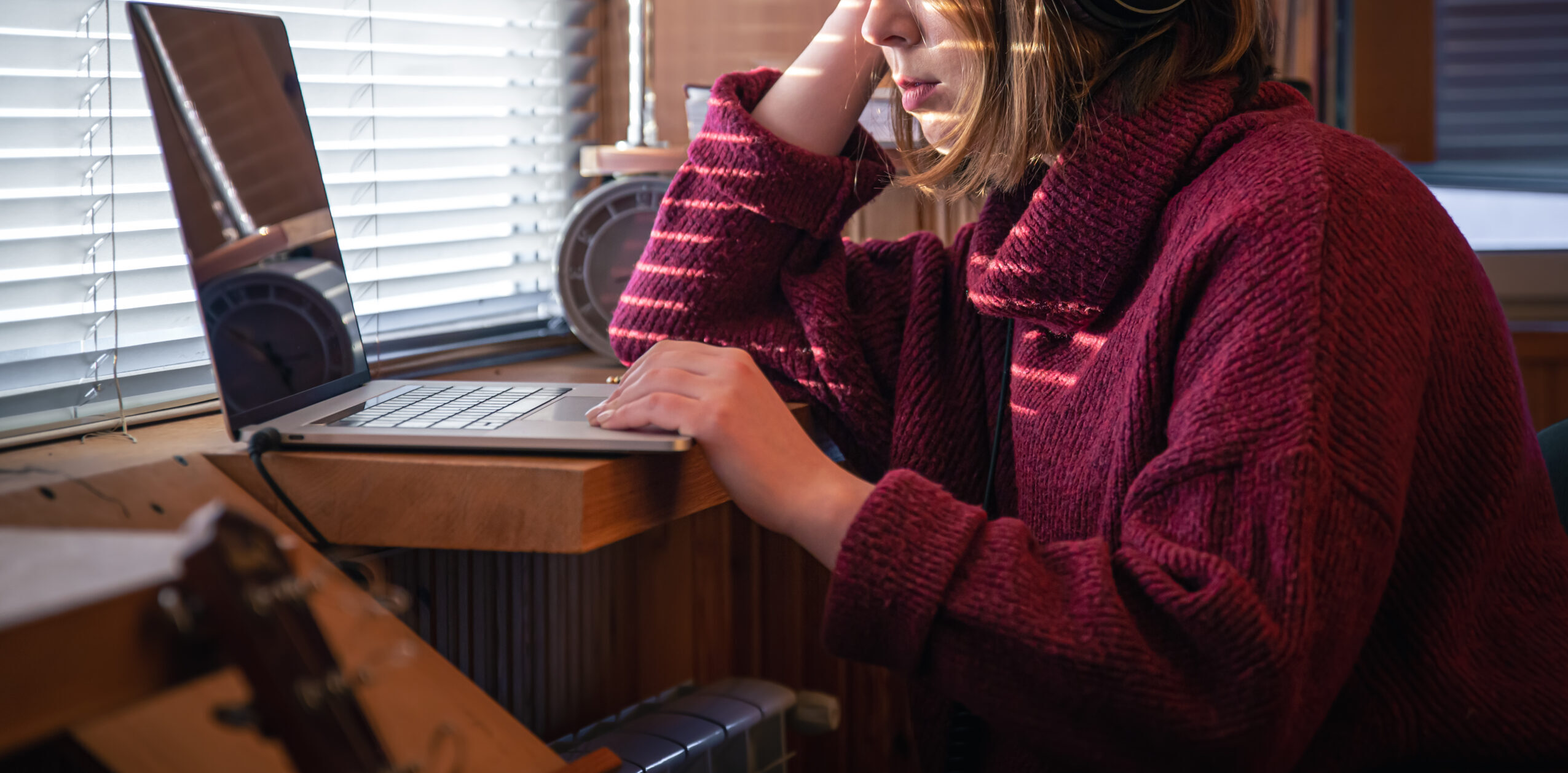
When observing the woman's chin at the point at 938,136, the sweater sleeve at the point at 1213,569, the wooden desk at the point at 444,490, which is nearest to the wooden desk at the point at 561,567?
the wooden desk at the point at 444,490

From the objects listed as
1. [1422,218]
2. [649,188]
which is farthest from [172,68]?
[1422,218]

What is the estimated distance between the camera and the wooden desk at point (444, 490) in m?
0.70

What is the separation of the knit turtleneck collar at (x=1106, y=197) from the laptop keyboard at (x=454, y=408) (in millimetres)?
398

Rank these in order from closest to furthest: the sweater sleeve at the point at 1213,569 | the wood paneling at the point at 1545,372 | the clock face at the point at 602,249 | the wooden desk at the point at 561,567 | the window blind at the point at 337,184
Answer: the sweater sleeve at the point at 1213,569 → the wooden desk at the point at 561,567 → the window blind at the point at 337,184 → the clock face at the point at 602,249 → the wood paneling at the point at 1545,372

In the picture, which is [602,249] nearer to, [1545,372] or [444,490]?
[444,490]

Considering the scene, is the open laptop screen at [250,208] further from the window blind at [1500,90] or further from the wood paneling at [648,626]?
the window blind at [1500,90]

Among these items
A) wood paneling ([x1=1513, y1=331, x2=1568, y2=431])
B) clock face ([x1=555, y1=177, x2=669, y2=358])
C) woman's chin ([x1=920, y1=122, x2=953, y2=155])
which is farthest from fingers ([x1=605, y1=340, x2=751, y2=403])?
wood paneling ([x1=1513, y1=331, x2=1568, y2=431])

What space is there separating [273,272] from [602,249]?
0.49 meters

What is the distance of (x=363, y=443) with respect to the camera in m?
0.74

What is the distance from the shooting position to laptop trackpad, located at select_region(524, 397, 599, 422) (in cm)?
80

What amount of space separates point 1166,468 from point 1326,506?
9 centimetres

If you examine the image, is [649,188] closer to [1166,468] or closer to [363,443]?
[363,443]

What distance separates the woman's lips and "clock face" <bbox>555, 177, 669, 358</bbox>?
373mm

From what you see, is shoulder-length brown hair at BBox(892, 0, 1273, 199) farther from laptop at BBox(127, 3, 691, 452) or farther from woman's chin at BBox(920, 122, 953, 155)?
laptop at BBox(127, 3, 691, 452)
